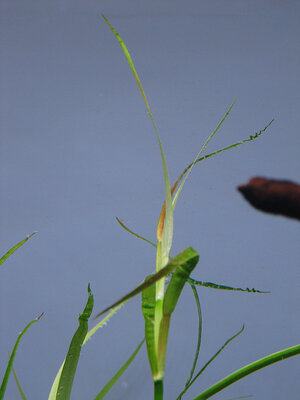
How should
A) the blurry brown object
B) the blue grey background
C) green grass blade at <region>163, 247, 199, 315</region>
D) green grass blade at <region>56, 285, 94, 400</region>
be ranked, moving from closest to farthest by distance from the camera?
1. the blurry brown object
2. green grass blade at <region>163, 247, 199, 315</region>
3. green grass blade at <region>56, 285, 94, 400</region>
4. the blue grey background

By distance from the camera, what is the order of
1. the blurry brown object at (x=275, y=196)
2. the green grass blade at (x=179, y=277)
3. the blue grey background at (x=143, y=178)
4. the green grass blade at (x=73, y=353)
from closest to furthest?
the blurry brown object at (x=275, y=196)
the green grass blade at (x=179, y=277)
the green grass blade at (x=73, y=353)
the blue grey background at (x=143, y=178)

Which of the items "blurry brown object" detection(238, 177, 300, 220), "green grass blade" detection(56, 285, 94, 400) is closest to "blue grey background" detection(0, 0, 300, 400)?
"green grass blade" detection(56, 285, 94, 400)

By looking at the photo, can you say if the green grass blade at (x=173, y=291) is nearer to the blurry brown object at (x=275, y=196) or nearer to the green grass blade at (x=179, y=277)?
the green grass blade at (x=179, y=277)

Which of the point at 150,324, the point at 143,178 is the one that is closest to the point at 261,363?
the point at 150,324

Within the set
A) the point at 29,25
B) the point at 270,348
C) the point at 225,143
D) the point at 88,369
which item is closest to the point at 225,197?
the point at 225,143

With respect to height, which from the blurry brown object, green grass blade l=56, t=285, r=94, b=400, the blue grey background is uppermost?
the blue grey background

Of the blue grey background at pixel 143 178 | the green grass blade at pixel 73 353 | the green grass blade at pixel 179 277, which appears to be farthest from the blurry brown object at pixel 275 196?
the blue grey background at pixel 143 178

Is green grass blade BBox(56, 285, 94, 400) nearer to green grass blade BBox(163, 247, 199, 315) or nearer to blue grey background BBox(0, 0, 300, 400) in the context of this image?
green grass blade BBox(163, 247, 199, 315)
